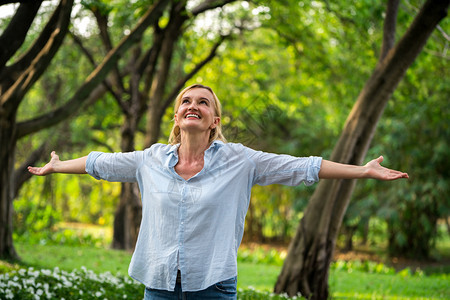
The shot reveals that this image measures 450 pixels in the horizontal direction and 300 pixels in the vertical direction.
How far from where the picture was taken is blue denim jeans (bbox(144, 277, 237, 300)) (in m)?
2.61

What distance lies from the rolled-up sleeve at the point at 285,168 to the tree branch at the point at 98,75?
5.26 meters

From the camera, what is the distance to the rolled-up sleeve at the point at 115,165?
2967 mm

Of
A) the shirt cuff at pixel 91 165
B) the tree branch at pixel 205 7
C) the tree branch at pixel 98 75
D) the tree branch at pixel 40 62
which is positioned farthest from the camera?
the tree branch at pixel 205 7

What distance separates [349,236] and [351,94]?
714 cm

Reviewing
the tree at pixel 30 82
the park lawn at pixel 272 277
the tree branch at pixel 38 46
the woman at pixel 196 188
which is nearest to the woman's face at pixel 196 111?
the woman at pixel 196 188

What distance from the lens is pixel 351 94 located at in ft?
35.3

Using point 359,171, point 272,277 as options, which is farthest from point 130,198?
point 359,171

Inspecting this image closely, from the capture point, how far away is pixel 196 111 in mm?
2928

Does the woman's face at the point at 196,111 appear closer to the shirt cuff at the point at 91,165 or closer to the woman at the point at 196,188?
the woman at the point at 196,188

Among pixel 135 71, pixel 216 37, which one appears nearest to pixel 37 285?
pixel 135 71

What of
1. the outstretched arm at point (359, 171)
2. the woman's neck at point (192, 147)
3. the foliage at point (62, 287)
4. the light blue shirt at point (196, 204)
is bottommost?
the foliage at point (62, 287)

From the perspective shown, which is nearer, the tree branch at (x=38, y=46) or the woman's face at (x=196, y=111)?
the woman's face at (x=196, y=111)

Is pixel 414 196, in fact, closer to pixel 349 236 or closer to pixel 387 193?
pixel 387 193

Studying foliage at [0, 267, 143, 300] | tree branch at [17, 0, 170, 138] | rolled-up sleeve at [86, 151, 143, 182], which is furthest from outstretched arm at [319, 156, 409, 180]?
tree branch at [17, 0, 170, 138]
